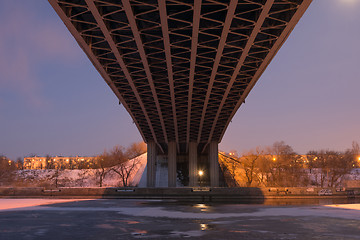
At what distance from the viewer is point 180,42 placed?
23.0m

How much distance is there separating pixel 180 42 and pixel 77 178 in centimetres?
8819

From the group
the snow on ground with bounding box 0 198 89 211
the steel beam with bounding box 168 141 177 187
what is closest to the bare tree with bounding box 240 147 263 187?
the steel beam with bounding box 168 141 177 187

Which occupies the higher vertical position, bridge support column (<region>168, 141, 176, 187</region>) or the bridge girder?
the bridge girder

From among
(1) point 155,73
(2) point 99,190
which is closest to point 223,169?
(2) point 99,190

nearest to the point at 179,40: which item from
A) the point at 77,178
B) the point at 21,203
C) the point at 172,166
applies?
the point at 21,203

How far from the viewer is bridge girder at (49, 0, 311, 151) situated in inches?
717

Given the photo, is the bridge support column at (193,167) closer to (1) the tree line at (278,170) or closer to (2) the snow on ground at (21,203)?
(1) the tree line at (278,170)

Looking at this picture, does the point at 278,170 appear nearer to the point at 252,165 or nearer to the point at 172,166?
the point at 252,165

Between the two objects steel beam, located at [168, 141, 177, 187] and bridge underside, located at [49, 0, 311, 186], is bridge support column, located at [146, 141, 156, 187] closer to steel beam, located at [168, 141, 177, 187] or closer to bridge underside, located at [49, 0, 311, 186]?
steel beam, located at [168, 141, 177, 187]

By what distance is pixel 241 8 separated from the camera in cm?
1997

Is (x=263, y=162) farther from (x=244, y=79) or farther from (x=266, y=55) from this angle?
(x=266, y=55)

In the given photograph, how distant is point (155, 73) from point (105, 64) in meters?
4.99

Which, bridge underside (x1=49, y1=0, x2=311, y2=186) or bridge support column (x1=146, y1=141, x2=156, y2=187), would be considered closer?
bridge underside (x1=49, y1=0, x2=311, y2=186)

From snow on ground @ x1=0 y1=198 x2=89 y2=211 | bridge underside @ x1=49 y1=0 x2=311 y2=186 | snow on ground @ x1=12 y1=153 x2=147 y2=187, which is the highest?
bridge underside @ x1=49 y1=0 x2=311 y2=186
